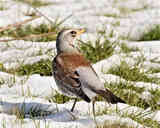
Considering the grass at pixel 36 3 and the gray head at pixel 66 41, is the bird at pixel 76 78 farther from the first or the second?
the grass at pixel 36 3

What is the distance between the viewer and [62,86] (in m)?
4.41

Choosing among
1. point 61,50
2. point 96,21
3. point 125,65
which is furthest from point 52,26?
point 61,50

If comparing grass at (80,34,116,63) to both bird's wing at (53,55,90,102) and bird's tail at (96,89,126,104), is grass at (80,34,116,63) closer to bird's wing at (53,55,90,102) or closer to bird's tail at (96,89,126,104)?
bird's wing at (53,55,90,102)

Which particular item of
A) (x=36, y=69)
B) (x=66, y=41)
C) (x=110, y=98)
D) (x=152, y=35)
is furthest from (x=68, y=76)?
(x=152, y=35)

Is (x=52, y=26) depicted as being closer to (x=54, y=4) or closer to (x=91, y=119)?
(x=54, y=4)

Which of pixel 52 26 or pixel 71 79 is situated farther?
pixel 52 26

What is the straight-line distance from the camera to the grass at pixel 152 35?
785 cm

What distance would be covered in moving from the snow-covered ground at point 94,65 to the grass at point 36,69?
11 centimetres

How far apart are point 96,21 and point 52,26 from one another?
4.53ft

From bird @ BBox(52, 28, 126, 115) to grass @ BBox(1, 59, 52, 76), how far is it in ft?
3.35

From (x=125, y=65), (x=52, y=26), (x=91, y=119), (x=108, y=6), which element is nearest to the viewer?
(x=91, y=119)

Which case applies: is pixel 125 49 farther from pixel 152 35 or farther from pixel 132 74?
pixel 132 74

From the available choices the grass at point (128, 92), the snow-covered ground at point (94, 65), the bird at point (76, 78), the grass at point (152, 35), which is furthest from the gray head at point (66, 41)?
the grass at point (152, 35)

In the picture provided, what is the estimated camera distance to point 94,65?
244 inches
